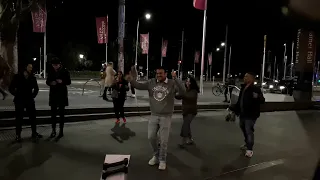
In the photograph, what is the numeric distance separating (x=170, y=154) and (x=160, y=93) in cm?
189

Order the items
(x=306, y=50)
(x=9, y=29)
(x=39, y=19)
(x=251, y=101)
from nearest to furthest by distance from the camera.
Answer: (x=251, y=101) → (x=9, y=29) → (x=306, y=50) → (x=39, y=19)

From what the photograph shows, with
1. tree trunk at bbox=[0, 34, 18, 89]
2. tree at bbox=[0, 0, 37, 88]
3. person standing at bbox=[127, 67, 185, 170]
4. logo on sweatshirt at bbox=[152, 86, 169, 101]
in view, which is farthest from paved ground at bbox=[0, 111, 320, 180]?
tree at bbox=[0, 0, 37, 88]

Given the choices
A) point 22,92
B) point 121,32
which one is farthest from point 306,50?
point 22,92

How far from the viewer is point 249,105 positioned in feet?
21.8

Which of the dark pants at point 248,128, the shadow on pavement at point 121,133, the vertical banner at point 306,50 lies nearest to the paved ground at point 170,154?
the shadow on pavement at point 121,133

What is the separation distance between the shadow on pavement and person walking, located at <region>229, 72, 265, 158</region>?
304 centimetres

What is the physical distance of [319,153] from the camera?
7.52 meters

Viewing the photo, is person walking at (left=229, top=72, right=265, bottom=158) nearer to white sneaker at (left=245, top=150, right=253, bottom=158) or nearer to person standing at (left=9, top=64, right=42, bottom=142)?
white sneaker at (left=245, top=150, right=253, bottom=158)

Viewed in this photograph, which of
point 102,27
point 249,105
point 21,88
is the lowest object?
point 249,105

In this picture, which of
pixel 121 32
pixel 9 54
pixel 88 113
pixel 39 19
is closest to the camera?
pixel 88 113

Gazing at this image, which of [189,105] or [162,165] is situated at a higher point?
[189,105]

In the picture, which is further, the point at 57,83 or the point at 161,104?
the point at 57,83

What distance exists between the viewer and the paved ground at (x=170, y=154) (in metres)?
5.45

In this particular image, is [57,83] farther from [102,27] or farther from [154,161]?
[102,27]
